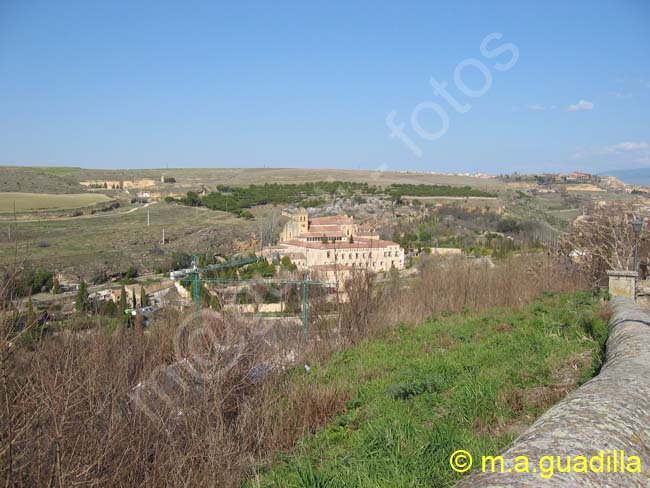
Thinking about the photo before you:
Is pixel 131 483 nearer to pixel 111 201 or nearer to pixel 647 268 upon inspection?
pixel 647 268

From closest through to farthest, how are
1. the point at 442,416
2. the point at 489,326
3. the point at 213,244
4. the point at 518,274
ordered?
the point at 442,416
the point at 489,326
the point at 518,274
the point at 213,244

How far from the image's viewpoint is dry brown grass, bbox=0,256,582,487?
2418 millimetres

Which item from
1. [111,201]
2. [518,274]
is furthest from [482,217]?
[518,274]

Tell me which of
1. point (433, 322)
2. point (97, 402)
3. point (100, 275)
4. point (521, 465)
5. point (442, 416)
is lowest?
point (100, 275)

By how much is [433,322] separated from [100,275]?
17920 mm

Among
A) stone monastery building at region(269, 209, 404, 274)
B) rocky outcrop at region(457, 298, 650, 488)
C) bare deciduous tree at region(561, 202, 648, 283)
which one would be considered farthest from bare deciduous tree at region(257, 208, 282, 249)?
rocky outcrop at region(457, 298, 650, 488)

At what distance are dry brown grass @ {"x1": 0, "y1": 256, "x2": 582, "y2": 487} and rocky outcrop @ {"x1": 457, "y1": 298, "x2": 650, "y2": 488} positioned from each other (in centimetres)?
166

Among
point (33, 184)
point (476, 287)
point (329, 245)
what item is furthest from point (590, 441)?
point (33, 184)

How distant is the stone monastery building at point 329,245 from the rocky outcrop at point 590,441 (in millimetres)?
19261

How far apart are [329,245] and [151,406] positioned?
29.7 m

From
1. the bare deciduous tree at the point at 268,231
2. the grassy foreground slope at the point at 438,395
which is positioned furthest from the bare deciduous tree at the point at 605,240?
the bare deciduous tree at the point at 268,231

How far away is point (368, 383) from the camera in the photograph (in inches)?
213

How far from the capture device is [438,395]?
4.55m

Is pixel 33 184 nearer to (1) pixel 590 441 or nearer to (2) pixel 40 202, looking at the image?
(2) pixel 40 202
